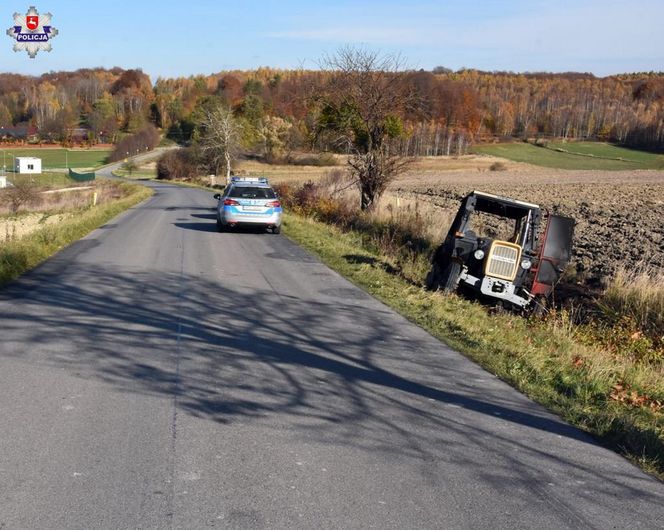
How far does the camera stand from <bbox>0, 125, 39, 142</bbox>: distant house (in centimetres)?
13034

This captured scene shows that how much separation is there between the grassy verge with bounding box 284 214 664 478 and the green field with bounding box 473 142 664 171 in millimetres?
77481

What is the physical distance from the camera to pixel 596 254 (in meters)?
18.3

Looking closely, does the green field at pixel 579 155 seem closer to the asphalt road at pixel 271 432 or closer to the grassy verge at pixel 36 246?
the grassy verge at pixel 36 246

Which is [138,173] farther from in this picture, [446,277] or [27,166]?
[446,277]

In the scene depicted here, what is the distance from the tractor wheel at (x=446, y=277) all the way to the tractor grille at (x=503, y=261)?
526mm

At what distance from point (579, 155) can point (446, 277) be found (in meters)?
102

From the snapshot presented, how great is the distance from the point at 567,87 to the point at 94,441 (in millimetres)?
190630

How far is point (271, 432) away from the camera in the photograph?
5766mm

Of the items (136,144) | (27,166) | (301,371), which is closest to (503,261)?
(301,371)

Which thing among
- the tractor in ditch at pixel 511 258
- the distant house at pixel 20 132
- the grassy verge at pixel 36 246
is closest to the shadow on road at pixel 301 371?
the grassy verge at pixel 36 246

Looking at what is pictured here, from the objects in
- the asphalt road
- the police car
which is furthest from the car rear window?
the asphalt road

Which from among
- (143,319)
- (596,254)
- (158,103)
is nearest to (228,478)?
(143,319)

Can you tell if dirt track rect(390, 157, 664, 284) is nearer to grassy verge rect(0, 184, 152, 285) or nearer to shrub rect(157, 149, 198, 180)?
grassy verge rect(0, 184, 152, 285)

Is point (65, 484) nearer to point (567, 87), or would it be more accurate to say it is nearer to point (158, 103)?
point (158, 103)
